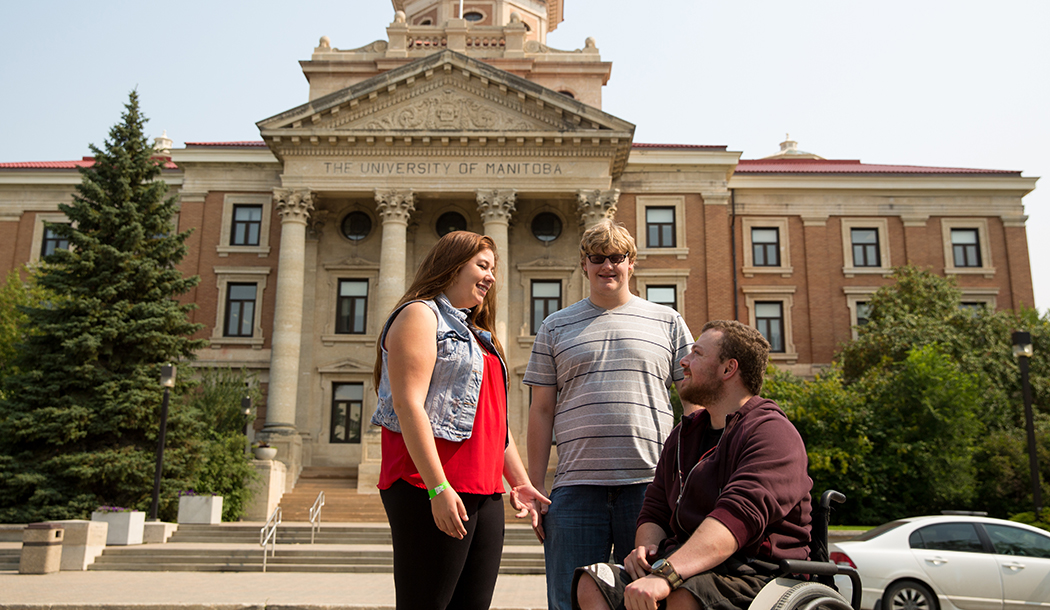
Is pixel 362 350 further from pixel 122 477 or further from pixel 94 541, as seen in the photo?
pixel 94 541

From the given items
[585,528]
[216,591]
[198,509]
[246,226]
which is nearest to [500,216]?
[246,226]

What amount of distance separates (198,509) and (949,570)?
19982 mm

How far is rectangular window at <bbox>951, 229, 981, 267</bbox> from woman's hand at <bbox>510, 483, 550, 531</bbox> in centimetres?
3906

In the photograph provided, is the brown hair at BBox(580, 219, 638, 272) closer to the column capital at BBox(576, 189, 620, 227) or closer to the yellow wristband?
the yellow wristband

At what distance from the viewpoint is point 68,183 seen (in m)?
38.2

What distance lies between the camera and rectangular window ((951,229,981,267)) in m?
38.2

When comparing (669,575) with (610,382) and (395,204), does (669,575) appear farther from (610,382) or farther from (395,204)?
(395,204)

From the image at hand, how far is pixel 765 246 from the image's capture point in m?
38.0

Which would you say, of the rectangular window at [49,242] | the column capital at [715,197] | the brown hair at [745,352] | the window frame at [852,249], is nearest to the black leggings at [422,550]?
the brown hair at [745,352]

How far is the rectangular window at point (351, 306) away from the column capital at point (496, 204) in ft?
21.3

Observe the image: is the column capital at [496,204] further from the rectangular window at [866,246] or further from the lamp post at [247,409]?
the rectangular window at [866,246]

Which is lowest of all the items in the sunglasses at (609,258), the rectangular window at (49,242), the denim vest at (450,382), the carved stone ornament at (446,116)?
the denim vest at (450,382)

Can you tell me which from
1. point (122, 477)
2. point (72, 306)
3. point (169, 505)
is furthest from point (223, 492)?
point (72, 306)

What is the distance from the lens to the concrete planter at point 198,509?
23.6m
